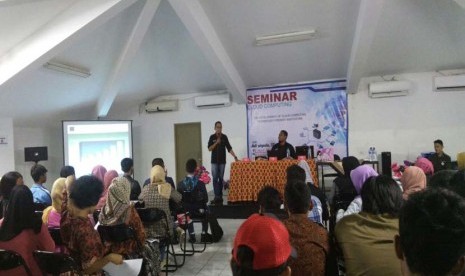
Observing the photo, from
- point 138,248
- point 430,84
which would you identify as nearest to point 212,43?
point 138,248

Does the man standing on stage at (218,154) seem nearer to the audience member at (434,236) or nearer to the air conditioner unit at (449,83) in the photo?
the air conditioner unit at (449,83)

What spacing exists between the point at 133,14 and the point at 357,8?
3248 millimetres

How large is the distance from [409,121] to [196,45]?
452 cm

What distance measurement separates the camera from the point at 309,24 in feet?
17.2

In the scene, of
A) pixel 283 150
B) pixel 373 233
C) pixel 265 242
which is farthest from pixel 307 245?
pixel 283 150

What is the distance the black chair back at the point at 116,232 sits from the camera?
97.0 inches

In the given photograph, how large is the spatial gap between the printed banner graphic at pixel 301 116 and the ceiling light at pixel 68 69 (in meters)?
3.52

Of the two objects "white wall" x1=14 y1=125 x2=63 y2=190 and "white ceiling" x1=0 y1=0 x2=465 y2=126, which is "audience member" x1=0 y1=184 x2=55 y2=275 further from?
"white wall" x1=14 y1=125 x2=63 y2=190

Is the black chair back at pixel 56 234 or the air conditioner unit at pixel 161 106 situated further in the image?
the air conditioner unit at pixel 161 106

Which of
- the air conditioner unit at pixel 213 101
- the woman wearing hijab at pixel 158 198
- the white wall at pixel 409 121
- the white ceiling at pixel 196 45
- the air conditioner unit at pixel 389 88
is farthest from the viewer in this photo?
the air conditioner unit at pixel 213 101

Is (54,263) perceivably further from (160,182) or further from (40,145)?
(40,145)

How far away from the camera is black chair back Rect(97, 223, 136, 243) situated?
97.0 inches

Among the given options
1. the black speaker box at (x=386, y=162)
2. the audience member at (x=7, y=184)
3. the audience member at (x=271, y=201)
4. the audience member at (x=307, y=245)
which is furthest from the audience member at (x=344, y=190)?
the black speaker box at (x=386, y=162)

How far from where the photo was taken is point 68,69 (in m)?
5.41
